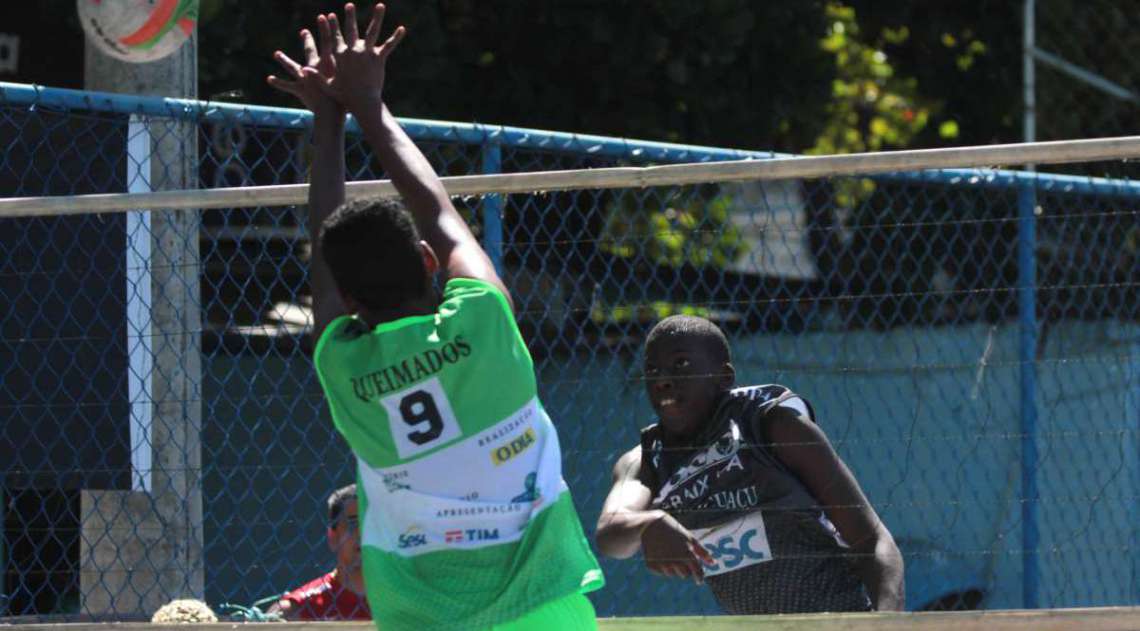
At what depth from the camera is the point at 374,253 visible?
3045 mm

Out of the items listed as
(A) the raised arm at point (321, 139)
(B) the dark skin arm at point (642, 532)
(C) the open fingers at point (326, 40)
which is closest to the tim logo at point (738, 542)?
(B) the dark skin arm at point (642, 532)

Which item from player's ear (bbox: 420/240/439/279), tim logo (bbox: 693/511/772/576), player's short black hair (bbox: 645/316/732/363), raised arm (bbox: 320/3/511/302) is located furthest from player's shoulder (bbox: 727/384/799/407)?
player's ear (bbox: 420/240/439/279)

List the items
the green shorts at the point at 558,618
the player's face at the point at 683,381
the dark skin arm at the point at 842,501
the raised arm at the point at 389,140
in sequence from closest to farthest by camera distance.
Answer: the green shorts at the point at 558,618 < the raised arm at the point at 389,140 < the dark skin arm at the point at 842,501 < the player's face at the point at 683,381

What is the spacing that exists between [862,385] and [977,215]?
1157mm

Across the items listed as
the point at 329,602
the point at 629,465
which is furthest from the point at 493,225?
the point at 329,602

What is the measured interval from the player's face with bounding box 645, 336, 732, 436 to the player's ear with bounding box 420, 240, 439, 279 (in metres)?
1.60

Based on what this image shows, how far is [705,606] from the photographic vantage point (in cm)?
689

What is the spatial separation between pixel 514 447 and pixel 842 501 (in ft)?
5.19

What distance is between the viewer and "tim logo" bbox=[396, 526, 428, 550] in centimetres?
318

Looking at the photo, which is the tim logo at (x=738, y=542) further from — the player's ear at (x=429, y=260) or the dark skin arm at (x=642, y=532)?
the player's ear at (x=429, y=260)

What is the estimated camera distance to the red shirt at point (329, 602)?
5.23m

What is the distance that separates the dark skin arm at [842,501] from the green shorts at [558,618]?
1419 millimetres

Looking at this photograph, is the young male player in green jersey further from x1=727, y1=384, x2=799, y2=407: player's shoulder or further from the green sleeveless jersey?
x1=727, y1=384, x2=799, y2=407: player's shoulder

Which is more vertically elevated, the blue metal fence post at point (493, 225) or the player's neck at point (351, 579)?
the blue metal fence post at point (493, 225)
